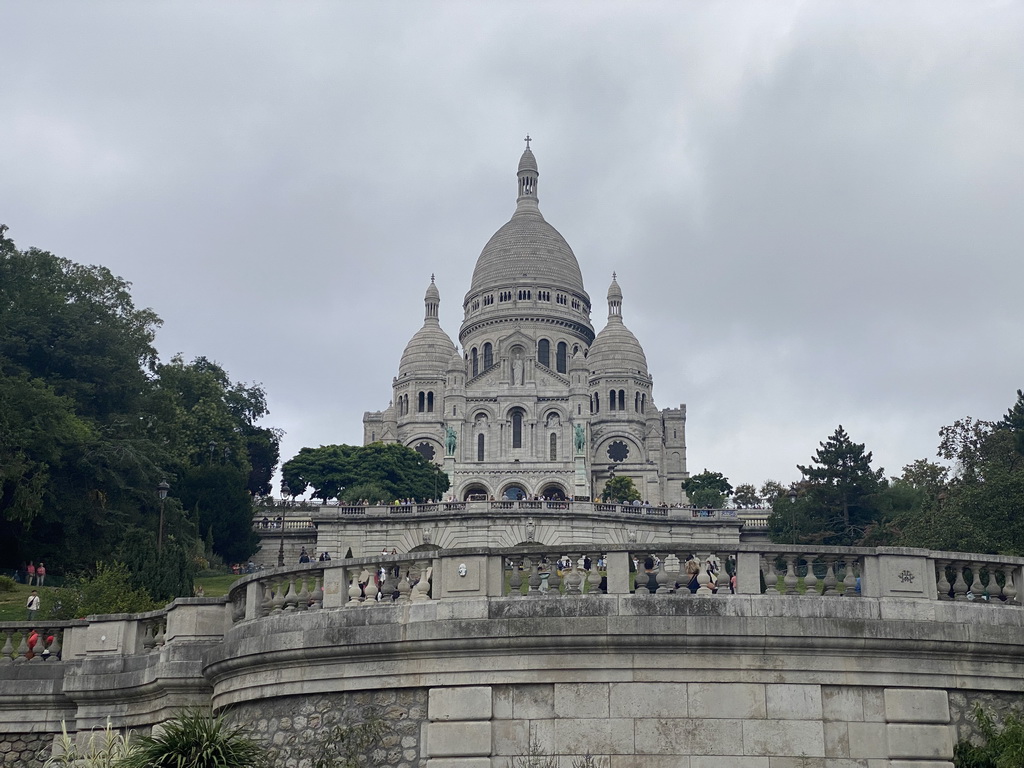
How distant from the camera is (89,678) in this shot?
55.0 ft

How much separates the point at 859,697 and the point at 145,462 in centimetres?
4826

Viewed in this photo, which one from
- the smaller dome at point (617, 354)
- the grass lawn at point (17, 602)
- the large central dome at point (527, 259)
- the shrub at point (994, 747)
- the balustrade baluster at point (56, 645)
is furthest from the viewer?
the large central dome at point (527, 259)

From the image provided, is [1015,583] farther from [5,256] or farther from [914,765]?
[5,256]

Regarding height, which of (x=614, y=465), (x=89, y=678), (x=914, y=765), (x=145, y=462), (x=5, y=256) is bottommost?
(x=914, y=765)

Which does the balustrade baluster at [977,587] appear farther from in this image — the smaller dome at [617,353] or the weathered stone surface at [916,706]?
the smaller dome at [617,353]

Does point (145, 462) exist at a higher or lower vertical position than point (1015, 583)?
higher

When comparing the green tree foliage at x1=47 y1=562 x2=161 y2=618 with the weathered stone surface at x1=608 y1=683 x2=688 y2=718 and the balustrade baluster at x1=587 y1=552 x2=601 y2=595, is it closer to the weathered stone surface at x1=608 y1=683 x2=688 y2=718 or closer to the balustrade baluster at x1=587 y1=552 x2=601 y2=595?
the balustrade baluster at x1=587 y1=552 x2=601 y2=595

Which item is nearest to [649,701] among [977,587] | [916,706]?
[916,706]

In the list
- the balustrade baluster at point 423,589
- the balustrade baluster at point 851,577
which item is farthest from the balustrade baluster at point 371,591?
the balustrade baluster at point 851,577

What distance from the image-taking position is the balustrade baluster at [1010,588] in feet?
46.3

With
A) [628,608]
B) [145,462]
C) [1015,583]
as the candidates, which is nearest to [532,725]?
[628,608]

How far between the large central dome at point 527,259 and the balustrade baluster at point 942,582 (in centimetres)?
13753

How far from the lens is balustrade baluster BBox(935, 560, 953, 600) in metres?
13.8

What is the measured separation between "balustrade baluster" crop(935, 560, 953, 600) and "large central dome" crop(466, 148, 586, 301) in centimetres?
13753
